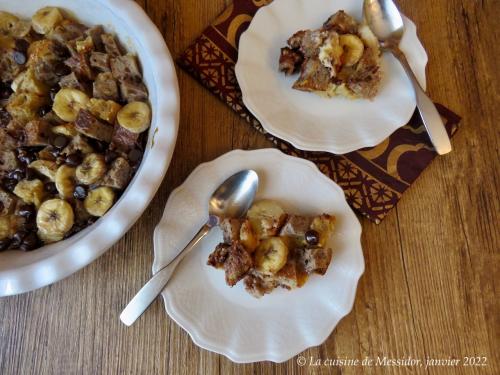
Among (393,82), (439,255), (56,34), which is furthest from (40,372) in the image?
(393,82)

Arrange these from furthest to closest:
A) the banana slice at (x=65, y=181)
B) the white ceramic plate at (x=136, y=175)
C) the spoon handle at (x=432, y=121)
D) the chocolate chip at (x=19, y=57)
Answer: the spoon handle at (x=432, y=121) → the chocolate chip at (x=19, y=57) → the banana slice at (x=65, y=181) → the white ceramic plate at (x=136, y=175)

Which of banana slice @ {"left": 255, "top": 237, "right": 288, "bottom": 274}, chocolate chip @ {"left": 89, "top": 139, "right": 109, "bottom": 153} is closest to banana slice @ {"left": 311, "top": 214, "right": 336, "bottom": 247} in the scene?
banana slice @ {"left": 255, "top": 237, "right": 288, "bottom": 274}

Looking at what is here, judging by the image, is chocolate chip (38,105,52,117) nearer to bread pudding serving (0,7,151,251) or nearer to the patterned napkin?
bread pudding serving (0,7,151,251)

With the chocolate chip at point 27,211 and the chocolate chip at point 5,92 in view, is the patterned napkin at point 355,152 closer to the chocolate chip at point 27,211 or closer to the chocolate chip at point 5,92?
the chocolate chip at point 5,92

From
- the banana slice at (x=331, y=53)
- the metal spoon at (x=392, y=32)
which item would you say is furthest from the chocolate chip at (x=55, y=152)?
the metal spoon at (x=392, y=32)

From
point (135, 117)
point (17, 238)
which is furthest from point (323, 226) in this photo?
point (17, 238)

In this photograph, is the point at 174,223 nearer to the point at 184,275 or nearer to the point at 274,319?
the point at 184,275

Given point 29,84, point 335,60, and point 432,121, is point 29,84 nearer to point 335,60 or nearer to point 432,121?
point 335,60
